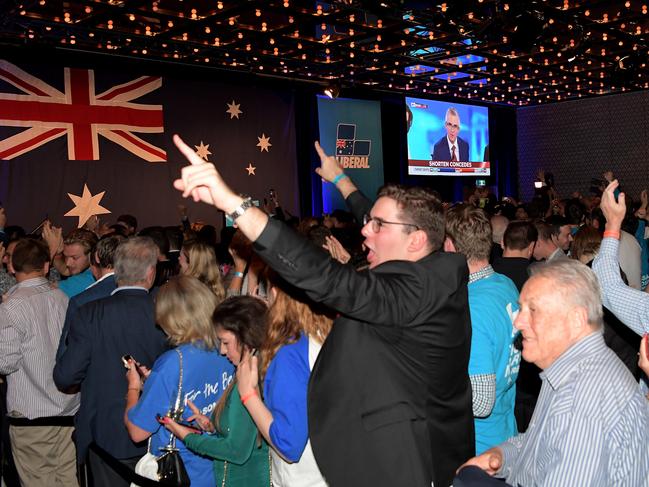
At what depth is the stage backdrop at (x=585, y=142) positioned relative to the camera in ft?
56.5

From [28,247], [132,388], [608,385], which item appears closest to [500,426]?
[608,385]

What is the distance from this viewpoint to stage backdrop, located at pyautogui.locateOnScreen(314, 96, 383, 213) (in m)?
14.3

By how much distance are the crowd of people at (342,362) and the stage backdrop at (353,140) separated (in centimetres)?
1053

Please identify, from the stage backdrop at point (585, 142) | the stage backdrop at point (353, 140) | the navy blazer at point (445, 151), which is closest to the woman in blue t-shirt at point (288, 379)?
the stage backdrop at point (353, 140)

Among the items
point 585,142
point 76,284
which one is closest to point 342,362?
point 76,284

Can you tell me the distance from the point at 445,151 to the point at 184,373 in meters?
14.6

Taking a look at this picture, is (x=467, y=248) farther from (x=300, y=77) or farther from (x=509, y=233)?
(x=300, y=77)

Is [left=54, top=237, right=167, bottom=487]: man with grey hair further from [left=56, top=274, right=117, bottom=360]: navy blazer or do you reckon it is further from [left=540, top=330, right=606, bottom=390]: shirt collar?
[left=540, top=330, right=606, bottom=390]: shirt collar

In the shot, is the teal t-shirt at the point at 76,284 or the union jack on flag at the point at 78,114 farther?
the union jack on flag at the point at 78,114

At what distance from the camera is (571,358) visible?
1.73 m

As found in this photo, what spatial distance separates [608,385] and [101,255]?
2.99 m

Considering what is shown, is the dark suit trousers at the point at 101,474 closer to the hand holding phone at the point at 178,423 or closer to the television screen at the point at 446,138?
the hand holding phone at the point at 178,423

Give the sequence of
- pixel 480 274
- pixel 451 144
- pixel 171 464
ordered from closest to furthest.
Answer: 1. pixel 171 464
2. pixel 480 274
3. pixel 451 144

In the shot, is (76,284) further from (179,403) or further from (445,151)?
(445,151)
